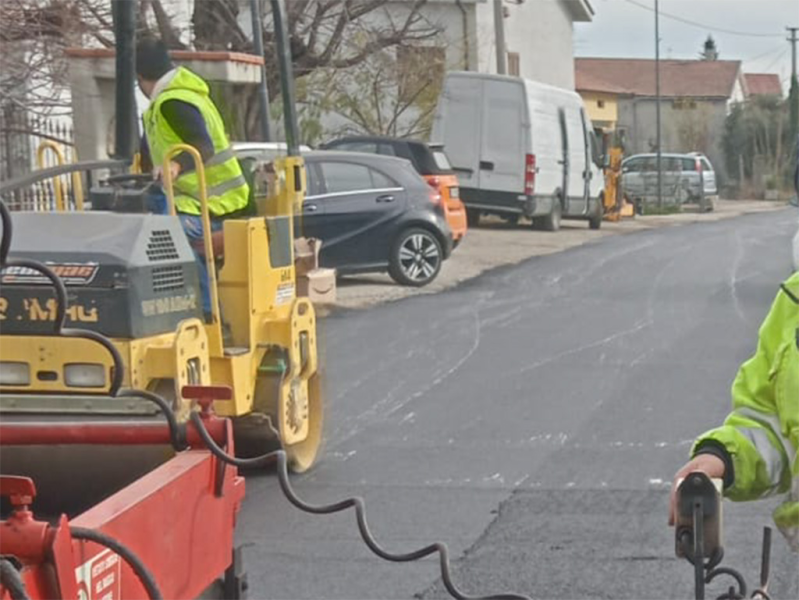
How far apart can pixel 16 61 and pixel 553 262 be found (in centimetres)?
1239

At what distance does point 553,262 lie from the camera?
24.6 m

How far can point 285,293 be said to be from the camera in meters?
8.80

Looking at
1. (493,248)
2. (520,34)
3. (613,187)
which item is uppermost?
(520,34)

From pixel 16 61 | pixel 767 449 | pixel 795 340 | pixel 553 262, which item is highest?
pixel 16 61

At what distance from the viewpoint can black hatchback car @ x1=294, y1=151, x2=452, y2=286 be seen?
18.7 meters

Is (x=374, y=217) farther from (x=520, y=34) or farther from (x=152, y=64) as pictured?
(x=520, y=34)

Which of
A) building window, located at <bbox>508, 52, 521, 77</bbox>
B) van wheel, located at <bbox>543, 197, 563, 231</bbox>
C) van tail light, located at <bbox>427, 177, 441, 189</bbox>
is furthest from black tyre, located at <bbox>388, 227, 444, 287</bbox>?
building window, located at <bbox>508, 52, 521, 77</bbox>

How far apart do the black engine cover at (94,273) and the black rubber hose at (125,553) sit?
12.4ft

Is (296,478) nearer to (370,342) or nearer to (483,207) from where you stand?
(370,342)

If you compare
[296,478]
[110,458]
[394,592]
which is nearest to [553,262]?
[296,478]

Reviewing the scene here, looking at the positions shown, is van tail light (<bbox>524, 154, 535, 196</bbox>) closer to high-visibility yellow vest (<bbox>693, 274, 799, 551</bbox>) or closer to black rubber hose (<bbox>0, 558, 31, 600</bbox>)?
high-visibility yellow vest (<bbox>693, 274, 799, 551</bbox>)

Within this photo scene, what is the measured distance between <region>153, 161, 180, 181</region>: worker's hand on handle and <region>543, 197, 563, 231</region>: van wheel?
24595 millimetres

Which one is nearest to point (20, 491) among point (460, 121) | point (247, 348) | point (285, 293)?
point (247, 348)

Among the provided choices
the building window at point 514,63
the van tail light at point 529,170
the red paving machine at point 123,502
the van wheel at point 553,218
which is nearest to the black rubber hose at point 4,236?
the red paving machine at point 123,502
